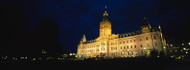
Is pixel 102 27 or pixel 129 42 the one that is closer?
pixel 129 42

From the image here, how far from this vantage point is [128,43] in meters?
63.1

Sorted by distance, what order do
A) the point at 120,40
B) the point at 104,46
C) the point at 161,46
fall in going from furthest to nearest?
the point at 104,46, the point at 120,40, the point at 161,46

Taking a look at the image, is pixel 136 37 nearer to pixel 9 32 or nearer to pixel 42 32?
pixel 42 32

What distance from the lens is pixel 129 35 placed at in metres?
65.2

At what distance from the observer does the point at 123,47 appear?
213ft

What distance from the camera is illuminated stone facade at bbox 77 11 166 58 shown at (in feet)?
174

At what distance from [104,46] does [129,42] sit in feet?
56.8

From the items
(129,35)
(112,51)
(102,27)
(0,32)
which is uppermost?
(102,27)

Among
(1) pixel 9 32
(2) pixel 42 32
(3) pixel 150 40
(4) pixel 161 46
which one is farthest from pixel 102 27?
(1) pixel 9 32

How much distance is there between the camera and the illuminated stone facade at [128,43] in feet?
174

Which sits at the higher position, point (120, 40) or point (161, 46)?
point (120, 40)

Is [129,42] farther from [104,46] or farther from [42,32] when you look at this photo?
[42,32]

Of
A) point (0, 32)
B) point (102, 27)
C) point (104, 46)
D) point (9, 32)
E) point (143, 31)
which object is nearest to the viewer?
point (0, 32)

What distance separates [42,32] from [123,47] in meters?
49.7
